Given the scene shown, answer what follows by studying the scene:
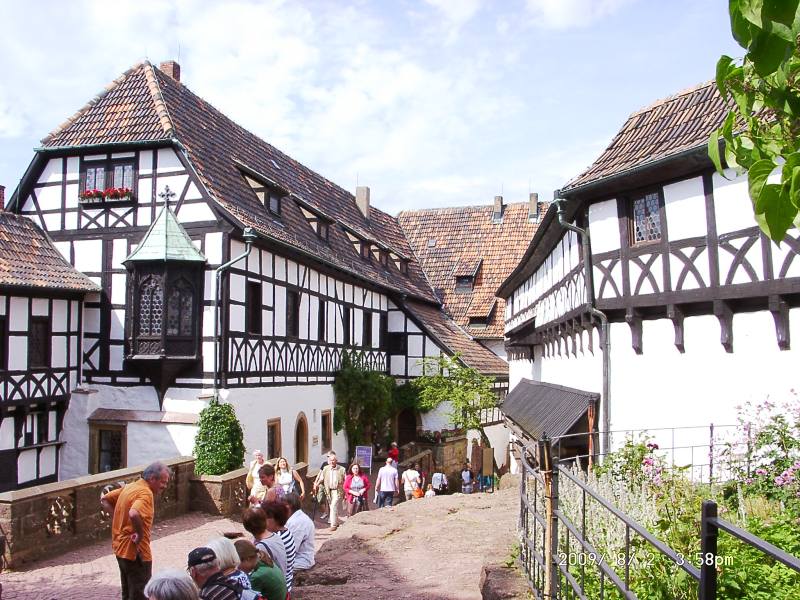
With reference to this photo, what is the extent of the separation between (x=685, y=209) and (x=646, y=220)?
934mm

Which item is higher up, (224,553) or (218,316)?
(218,316)

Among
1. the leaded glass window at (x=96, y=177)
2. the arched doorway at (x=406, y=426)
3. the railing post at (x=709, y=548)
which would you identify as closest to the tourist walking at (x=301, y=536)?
the railing post at (x=709, y=548)

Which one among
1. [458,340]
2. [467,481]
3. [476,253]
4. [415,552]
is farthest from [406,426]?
[415,552]

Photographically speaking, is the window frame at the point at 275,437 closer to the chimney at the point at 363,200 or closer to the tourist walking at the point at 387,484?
the tourist walking at the point at 387,484

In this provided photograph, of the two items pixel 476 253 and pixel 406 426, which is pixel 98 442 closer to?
pixel 406 426

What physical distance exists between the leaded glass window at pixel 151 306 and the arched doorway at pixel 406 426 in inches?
552

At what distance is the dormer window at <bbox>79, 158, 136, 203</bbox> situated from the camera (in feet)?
59.3

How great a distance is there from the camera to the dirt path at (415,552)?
7.84 metres

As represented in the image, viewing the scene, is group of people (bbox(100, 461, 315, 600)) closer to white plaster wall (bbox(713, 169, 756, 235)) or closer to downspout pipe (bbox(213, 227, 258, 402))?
white plaster wall (bbox(713, 169, 756, 235))

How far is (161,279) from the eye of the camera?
17.2 meters

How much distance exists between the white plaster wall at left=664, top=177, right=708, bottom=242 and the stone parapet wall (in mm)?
8031

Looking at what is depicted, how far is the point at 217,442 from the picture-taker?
54.3ft

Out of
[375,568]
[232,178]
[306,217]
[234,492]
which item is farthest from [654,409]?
[306,217]

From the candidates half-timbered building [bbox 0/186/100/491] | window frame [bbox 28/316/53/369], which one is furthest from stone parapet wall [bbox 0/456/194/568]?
window frame [bbox 28/316/53/369]
